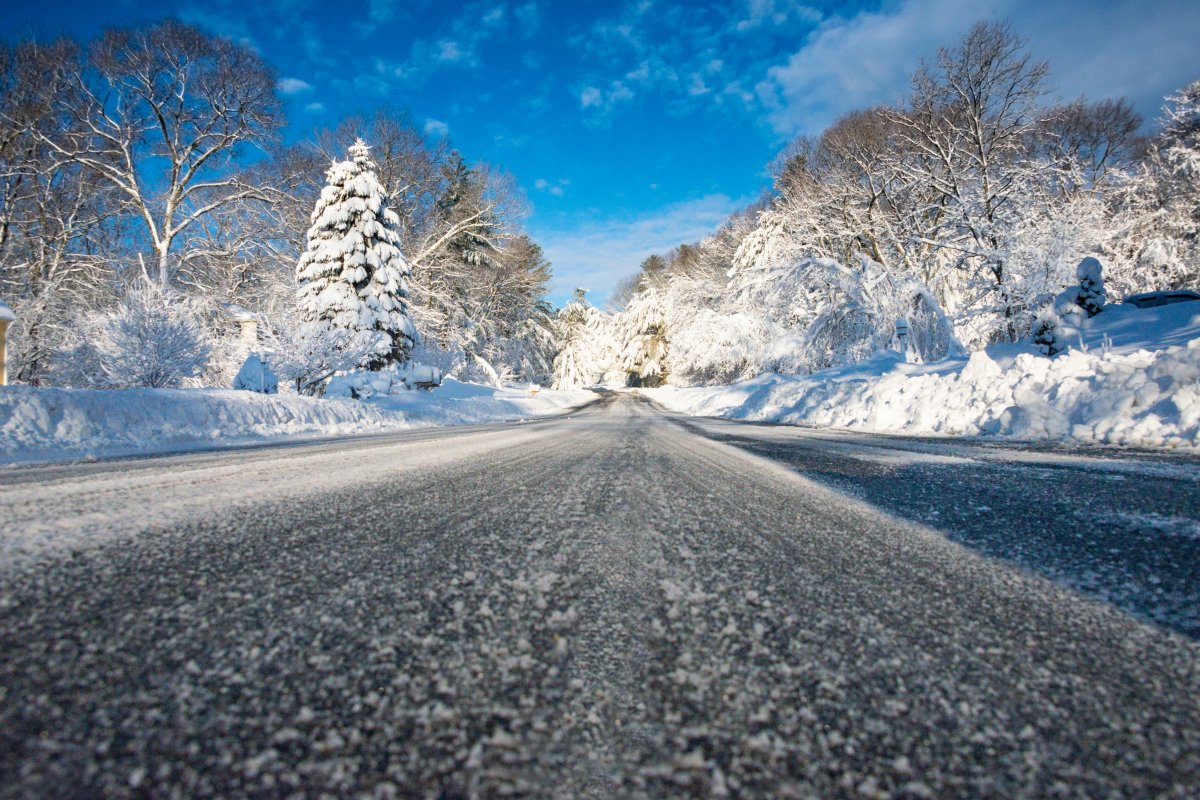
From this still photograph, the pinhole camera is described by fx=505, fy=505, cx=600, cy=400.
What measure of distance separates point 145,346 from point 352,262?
6.99 meters

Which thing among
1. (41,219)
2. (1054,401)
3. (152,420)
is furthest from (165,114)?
(1054,401)

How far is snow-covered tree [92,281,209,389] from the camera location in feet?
Result: 29.4

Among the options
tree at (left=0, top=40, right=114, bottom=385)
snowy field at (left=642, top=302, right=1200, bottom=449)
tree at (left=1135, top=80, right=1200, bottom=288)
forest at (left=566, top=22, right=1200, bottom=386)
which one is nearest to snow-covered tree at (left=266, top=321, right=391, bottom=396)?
tree at (left=0, top=40, right=114, bottom=385)

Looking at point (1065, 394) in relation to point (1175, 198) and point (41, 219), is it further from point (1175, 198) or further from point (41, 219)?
point (1175, 198)

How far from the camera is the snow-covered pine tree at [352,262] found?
14836mm

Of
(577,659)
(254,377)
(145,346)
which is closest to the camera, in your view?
(577,659)

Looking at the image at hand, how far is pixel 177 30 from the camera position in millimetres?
13805

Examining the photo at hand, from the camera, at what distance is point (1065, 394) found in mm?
4879

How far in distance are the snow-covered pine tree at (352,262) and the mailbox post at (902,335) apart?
1518 centimetres

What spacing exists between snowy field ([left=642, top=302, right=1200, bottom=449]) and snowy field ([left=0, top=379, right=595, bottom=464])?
27.2 ft

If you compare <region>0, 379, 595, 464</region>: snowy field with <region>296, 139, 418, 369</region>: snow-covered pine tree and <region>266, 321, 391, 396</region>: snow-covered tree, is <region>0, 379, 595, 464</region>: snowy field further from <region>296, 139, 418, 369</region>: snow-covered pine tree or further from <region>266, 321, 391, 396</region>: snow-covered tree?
<region>296, 139, 418, 369</region>: snow-covered pine tree

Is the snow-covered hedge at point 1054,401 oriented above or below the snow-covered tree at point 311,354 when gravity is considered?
below

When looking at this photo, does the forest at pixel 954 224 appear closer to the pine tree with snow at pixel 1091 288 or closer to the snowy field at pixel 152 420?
the pine tree with snow at pixel 1091 288

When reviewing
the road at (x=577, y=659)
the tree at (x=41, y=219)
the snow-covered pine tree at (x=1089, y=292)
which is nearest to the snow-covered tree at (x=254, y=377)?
the tree at (x=41, y=219)
